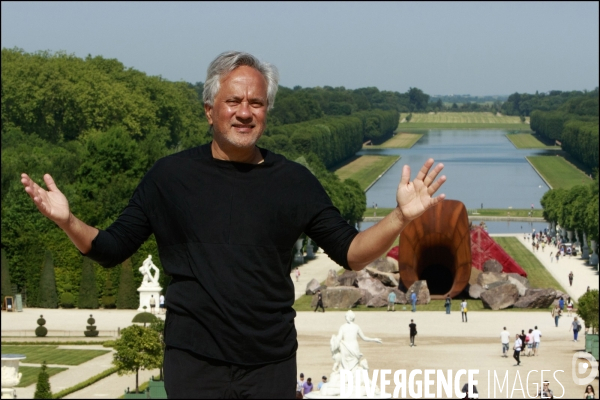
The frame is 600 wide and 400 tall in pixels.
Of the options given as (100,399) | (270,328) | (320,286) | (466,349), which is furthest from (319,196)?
(320,286)

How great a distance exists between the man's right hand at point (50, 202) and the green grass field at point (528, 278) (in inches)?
1315

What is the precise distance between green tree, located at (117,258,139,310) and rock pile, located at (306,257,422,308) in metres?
5.86

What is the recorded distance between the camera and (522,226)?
239ft

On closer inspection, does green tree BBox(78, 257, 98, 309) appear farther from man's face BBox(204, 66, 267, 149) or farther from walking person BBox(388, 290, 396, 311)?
man's face BBox(204, 66, 267, 149)

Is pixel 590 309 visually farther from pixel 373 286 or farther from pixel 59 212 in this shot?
pixel 59 212

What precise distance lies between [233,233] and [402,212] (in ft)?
1.87

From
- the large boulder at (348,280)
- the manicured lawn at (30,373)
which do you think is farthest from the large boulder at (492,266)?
the manicured lawn at (30,373)

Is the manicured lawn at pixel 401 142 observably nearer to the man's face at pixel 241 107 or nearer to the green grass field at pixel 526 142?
the green grass field at pixel 526 142

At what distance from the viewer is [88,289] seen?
39938 mm

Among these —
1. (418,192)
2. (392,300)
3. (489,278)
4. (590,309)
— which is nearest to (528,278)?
(489,278)

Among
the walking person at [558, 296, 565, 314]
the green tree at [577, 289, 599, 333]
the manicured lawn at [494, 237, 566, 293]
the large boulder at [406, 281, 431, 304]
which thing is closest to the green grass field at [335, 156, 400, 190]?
the manicured lawn at [494, 237, 566, 293]

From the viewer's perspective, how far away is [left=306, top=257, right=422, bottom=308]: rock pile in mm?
39344

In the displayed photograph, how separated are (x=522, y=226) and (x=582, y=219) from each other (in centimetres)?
1611

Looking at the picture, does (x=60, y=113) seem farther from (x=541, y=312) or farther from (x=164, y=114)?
(x=541, y=312)
